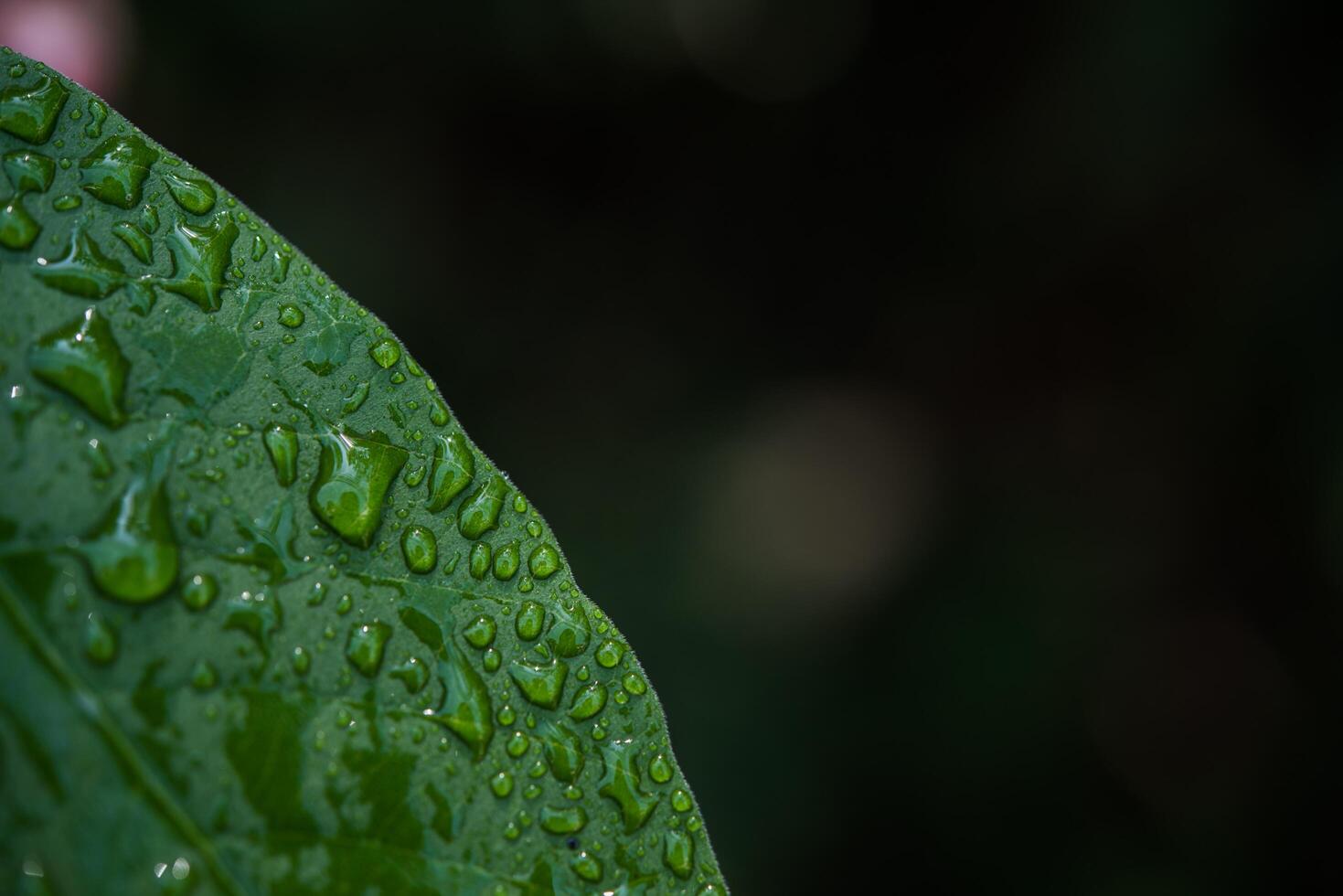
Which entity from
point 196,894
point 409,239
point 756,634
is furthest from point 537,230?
point 196,894

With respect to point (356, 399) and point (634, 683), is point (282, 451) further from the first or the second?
point (634, 683)

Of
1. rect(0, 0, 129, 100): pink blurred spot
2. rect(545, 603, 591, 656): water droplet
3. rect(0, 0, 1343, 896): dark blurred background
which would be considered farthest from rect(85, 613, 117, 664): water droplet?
rect(0, 0, 1343, 896): dark blurred background

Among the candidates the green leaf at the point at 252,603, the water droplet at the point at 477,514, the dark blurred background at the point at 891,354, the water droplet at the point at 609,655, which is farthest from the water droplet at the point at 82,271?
the dark blurred background at the point at 891,354

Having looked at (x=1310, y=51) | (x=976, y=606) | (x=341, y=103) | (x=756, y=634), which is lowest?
(x=756, y=634)

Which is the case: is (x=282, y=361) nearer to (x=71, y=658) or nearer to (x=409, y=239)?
(x=71, y=658)

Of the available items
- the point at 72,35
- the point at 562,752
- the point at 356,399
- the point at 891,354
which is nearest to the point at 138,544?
the point at 356,399

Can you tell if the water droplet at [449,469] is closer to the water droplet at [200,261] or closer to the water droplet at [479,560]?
the water droplet at [479,560]
